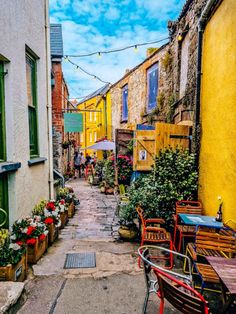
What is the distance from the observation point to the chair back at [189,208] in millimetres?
4798

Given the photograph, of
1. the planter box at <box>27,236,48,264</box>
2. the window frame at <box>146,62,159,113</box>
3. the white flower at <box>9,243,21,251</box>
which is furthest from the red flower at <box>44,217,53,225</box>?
the window frame at <box>146,62,159,113</box>

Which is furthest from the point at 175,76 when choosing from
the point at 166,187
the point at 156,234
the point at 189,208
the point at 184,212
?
the point at 156,234

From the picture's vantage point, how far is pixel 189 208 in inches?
194

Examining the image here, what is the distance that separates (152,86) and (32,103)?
572cm

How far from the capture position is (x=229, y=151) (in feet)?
12.8

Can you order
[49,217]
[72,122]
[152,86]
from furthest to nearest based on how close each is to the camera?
[72,122] → [152,86] → [49,217]

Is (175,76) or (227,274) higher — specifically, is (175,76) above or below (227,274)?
above

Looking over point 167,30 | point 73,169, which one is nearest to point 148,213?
point 167,30

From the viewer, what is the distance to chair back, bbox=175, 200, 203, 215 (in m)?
4.80

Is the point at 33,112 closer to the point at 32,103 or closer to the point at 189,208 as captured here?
the point at 32,103

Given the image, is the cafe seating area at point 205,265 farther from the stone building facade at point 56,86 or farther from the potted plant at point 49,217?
the stone building facade at point 56,86

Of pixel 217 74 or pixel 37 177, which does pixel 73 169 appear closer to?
pixel 37 177

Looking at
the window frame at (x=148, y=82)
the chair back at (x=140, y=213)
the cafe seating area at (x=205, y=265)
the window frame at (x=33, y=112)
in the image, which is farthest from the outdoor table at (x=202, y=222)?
the window frame at (x=148, y=82)

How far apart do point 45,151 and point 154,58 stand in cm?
600
